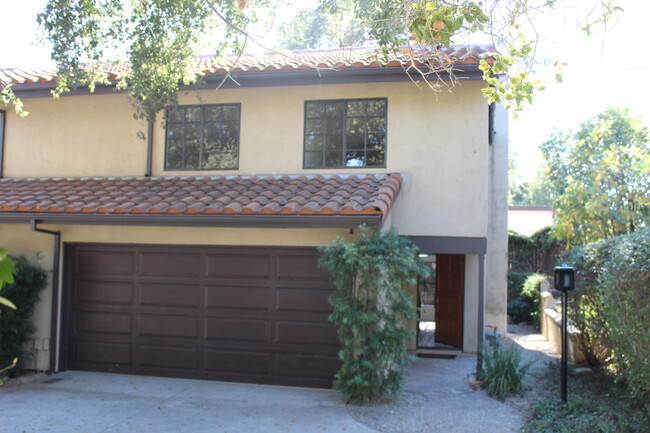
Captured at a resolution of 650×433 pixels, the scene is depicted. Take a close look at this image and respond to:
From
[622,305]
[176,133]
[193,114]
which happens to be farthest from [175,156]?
[622,305]

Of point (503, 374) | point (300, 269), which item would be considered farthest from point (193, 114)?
point (503, 374)

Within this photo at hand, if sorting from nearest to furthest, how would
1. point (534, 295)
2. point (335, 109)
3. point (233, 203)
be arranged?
point (233, 203)
point (335, 109)
point (534, 295)

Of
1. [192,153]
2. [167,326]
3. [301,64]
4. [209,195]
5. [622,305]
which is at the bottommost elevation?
[167,326]

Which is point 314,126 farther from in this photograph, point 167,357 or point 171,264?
point 167,357

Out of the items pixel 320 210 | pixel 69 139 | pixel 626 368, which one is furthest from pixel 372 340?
pixel 69 139

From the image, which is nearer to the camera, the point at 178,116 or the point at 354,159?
the point at 354,159

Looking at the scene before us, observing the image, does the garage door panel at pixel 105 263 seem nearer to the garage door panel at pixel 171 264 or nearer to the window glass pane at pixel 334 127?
the garage door panel at pixel 171 264

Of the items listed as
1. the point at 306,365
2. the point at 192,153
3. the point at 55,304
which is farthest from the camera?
the point at 192,153

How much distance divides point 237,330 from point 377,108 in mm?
4533

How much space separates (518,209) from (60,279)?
86.7 feet

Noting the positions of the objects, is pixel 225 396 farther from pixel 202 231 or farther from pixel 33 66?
pixel 33 66

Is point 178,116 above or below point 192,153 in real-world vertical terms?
above

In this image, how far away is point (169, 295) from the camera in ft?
31.7

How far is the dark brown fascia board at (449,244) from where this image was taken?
9.53 m
